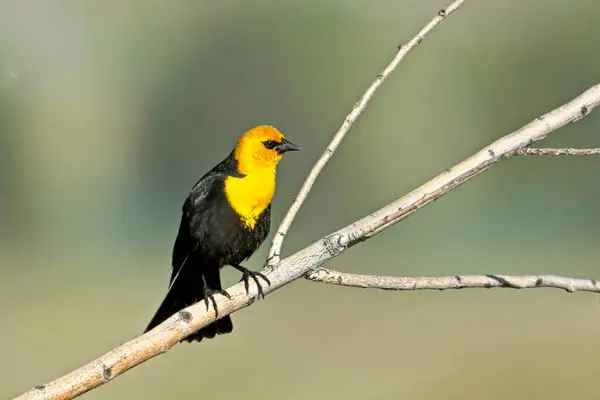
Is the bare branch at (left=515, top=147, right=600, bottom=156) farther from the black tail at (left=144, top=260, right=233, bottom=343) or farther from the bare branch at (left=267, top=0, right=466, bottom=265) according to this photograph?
the black tail at (left=144, top=260, right=233, bottom=343)

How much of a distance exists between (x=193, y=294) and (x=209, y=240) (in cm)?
15

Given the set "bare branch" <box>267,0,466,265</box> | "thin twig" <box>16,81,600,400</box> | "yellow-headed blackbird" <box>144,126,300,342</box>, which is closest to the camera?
"thin twig" <box>16,81,600,400</box>

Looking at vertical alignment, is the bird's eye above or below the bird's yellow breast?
above

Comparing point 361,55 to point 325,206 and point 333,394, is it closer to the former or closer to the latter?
point 325,206

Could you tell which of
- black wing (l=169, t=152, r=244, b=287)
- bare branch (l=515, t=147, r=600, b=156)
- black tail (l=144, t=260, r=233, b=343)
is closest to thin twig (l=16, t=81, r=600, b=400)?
bare branch (l=515, t=147, r=600, b=156)

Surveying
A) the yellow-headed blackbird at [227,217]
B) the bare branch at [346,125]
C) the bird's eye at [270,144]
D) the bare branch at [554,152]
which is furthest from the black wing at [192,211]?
the bare branch at [554,152]

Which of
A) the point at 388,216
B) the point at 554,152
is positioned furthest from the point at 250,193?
the point at 554,152

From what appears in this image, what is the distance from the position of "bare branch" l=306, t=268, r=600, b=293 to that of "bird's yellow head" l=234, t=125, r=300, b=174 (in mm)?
731

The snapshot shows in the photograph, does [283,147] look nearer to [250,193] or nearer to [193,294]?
[250,193]

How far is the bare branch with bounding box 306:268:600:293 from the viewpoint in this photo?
60.7 inches

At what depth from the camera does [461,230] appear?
11383 millimetres

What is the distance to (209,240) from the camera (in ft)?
7.29

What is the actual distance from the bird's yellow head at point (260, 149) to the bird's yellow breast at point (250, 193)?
0.06 feet

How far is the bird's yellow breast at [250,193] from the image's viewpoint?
2.22 meters
